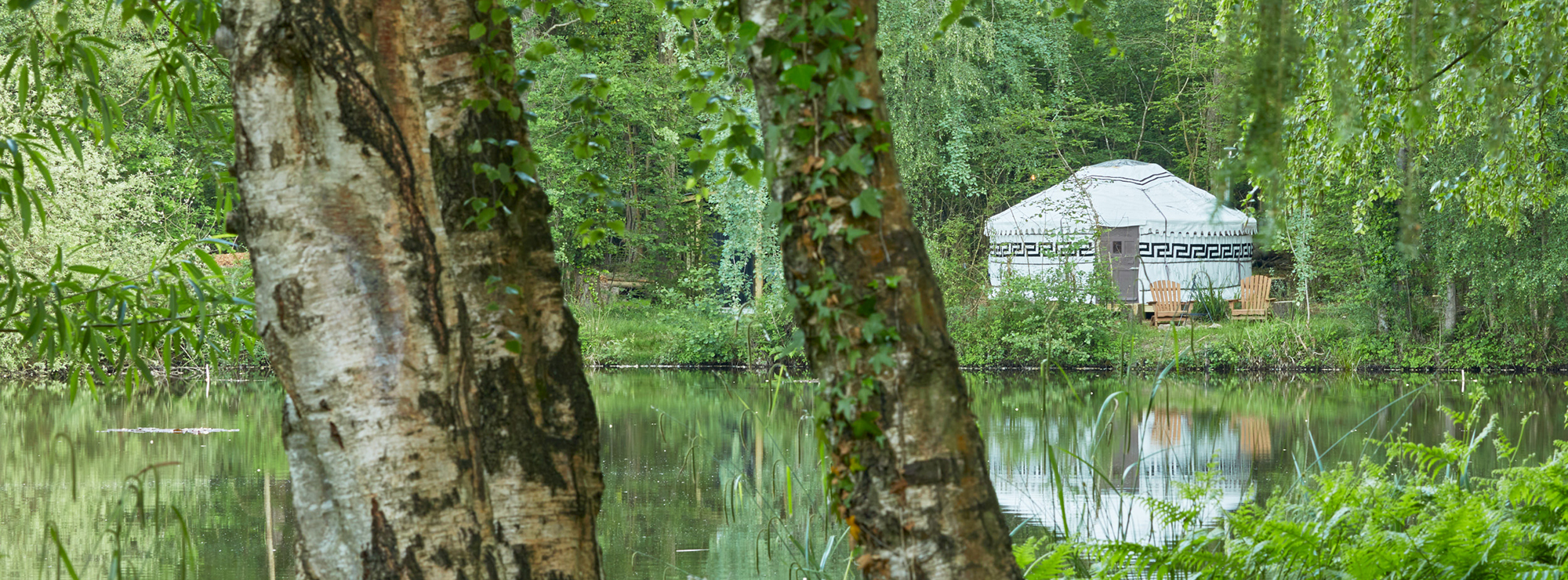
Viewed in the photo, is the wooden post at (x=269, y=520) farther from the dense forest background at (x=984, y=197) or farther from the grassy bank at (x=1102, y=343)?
the grassy bank at (x=1102, y=343)

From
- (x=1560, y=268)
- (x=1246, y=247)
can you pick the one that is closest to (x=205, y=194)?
(x=1246, y=247)

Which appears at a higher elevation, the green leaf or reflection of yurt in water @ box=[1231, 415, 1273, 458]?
the green leaf

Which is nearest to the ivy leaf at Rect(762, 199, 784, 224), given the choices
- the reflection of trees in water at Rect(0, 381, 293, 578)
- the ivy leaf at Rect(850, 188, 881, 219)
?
the ivy leaf at Rect(850, 188, 881, 219)

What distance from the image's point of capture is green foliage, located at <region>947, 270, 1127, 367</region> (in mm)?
14562

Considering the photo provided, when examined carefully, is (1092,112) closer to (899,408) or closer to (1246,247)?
(1246,247)

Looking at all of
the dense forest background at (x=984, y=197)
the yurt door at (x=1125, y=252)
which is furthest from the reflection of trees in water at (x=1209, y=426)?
the yurt door at (x=1125, y=252)

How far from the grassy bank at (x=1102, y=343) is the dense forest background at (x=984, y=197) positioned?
0.13 feet

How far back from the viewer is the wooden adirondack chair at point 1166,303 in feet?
53.2

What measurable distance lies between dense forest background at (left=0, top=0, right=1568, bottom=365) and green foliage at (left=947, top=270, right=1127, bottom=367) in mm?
40

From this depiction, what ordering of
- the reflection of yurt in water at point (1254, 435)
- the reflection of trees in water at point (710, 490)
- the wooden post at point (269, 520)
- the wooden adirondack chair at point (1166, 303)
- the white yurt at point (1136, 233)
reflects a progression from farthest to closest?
the white yurt at point (1136, 233), the wooden adirondack chair at point (1166, 303), the reflection of yurt in water at point (1254, 435), the wooden post at point (269, 520), the reflection of trees in water at point (710, 490)

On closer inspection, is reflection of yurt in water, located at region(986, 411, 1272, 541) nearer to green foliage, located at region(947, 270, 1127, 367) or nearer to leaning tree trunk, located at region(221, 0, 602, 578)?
leaning tree trunk, located at region(221, 0, 602, 578)

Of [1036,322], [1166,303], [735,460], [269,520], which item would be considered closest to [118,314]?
[269,520]

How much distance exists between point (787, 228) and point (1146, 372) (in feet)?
41.6

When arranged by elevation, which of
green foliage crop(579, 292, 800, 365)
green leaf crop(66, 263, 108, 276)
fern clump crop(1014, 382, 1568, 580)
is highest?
green leaf crop(66, 263, 108, 276)
